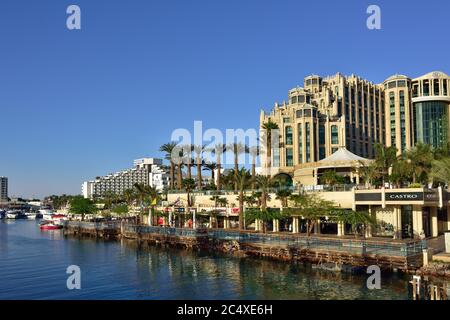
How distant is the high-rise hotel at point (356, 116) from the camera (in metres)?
114

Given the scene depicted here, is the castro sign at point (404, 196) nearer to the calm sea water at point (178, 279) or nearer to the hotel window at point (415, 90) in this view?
the calm sea water at point (178, 279)

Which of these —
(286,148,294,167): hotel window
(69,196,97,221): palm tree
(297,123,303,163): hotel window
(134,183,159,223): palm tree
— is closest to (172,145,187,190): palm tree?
(134,183,159,223): palm tree

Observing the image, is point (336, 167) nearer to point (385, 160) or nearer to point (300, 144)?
point (385, 160)

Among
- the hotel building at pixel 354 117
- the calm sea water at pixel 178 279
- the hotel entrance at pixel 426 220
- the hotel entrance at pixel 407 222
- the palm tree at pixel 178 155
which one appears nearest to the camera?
the calm sea water at pixel 178 279

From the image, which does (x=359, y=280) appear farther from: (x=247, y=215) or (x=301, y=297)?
(x=247, y=215)

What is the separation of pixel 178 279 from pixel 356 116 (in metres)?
94.4

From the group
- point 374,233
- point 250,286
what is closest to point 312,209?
point 374,233

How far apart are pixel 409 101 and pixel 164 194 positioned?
80455 mm

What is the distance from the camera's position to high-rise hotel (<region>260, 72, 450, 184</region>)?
114m

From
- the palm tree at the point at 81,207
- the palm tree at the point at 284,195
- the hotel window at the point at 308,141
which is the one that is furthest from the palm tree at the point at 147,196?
the hotel window at the point at 308,141

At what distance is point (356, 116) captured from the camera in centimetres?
12256

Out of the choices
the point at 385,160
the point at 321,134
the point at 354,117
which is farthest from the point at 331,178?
the point at 354,117

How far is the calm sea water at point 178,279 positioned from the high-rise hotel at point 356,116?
60.3 m

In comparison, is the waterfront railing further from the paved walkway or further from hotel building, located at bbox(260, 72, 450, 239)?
hotel building, located at bbox(260, 72, 450, 239)
